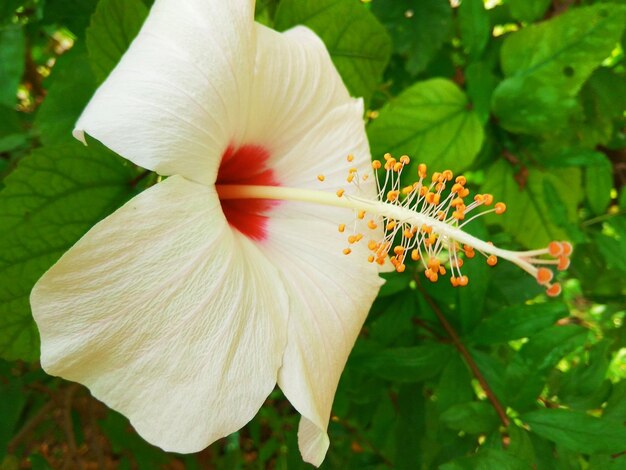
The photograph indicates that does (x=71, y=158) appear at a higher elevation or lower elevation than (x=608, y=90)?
higher

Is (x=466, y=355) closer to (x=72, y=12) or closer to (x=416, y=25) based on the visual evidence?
(x=416, y=25)

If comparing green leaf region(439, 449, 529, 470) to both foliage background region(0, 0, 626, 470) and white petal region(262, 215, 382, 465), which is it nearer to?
foliage background region(0, 0, 626, 470)

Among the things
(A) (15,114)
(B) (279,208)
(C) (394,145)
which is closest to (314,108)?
(B) (279,208)

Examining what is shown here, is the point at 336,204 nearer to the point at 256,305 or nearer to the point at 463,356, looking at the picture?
the point at 256,305

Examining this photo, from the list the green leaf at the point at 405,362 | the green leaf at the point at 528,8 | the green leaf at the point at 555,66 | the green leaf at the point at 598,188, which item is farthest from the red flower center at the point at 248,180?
the green leaf at the point at 598,188

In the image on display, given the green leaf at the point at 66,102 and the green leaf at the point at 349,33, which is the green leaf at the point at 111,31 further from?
the green leaf at the point at 349,33

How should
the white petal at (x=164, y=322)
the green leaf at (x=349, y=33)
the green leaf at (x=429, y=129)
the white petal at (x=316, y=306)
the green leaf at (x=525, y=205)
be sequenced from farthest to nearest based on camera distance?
the green leaf at (x=525, y=205)
the green leaf at (x=429, y=129)
the green leaf at (x=349, y=33)
the white petal at (x=316, y=306)
the white petal at (x=164, y=322)

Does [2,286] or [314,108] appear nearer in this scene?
[2,286]
